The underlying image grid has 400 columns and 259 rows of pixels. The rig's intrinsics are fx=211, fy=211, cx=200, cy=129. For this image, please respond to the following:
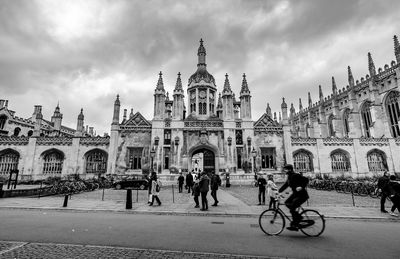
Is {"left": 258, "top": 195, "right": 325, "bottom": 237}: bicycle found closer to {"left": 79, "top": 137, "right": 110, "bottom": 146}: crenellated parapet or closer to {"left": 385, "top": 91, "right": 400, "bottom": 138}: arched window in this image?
{"left": 79, "top": 137, "right": 110, "bottom": 146}: crenellated parapet

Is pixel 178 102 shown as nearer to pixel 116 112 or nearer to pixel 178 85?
pixel 178 85

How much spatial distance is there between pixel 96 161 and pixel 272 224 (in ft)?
93.1

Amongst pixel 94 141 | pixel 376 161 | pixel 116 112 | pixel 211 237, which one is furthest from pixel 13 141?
pixel 376 161

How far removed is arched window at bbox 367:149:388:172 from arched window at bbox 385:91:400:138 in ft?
45.9

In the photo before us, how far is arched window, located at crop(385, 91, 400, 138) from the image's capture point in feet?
131

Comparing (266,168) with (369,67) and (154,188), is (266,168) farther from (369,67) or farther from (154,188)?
(369,67)

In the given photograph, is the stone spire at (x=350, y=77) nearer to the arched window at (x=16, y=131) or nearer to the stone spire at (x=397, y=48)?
the stone spire at (x=397, y=48)

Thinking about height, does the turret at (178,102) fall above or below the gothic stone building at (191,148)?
above

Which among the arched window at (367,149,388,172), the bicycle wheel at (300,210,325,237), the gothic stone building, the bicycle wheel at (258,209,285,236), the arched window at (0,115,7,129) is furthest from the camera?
the arched window at (0,115,7,129)

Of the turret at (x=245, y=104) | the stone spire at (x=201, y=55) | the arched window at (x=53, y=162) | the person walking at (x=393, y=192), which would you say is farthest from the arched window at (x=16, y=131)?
the person walking at (x=393, y=192)

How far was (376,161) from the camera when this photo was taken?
31.3 meters

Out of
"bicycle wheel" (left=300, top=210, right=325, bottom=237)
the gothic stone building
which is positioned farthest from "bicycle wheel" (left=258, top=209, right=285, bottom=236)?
the gothic stone building

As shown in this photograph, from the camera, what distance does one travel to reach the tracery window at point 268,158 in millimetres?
28406

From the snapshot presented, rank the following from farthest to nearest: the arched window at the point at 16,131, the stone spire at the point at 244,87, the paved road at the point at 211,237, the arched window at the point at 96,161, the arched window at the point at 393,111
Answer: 1. the arched window at the point at 16,131
2. the arched window at the point at 393,111
3. the stone spire at the point at 244,87
4. the arched window at the point at 96,161
5. the paved road at the point at 211,237
